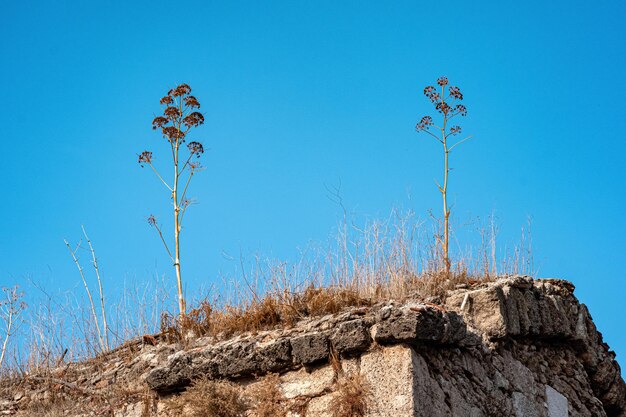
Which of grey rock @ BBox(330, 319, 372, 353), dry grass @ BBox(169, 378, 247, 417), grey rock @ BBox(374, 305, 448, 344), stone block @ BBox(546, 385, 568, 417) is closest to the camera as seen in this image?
grey rock @ BBox(374, 305, 448, 344)

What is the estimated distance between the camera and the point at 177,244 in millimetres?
7703

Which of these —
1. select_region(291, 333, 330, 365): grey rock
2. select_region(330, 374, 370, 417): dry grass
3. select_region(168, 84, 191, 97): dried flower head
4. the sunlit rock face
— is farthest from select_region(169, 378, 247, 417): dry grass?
select_region(168, 84, 191, 97): dried flower head

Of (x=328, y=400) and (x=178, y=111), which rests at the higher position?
(x=178, y=111)

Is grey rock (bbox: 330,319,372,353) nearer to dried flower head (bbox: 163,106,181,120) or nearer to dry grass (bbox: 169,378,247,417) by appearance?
dry grass (bbox: 169,378,247,417)

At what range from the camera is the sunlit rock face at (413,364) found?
5031 millimetres

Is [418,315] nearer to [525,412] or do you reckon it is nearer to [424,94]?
[525,412]

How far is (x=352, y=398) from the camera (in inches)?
197

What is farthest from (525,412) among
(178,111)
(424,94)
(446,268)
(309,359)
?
(178,111)

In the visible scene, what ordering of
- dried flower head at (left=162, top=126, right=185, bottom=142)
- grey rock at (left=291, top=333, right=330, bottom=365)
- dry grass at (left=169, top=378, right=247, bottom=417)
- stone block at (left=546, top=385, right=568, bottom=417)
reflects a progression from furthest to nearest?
dried flower head at (left=162, top=126, right=185, bottom=142) < stone block at (left=546, top=385, right=568, bottom=417) < dry grass at (left=169, top=378, right=247, bottom=417) < grey rock at (left=291, top=333, right=330, bottom=365)

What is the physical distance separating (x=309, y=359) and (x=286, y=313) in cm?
74

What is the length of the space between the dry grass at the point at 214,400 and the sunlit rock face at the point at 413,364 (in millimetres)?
67

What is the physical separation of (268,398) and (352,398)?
72cm

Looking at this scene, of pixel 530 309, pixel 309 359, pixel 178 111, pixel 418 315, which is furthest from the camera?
pixel 178 111

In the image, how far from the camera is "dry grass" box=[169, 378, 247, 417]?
546 cm
